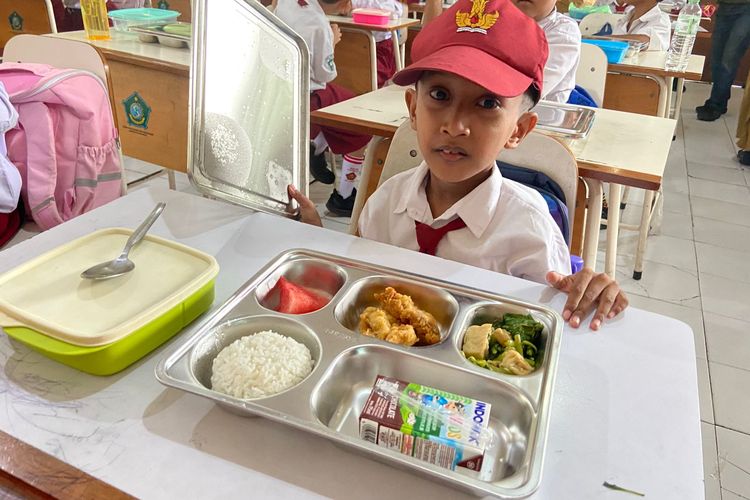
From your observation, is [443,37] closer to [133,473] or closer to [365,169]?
[365,169]

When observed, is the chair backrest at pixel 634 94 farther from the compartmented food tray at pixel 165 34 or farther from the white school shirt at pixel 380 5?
the compartmented food tray at pixel 165 34

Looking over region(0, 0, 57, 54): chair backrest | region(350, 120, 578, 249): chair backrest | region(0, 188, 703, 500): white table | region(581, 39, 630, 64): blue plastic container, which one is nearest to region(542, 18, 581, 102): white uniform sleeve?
region(581, 39, 630, 64): blue plastic container

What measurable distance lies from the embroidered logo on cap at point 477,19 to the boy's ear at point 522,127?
0.64 ft

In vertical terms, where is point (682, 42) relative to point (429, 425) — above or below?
above

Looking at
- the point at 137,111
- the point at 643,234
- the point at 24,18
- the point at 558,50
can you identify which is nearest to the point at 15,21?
the point at 24,18

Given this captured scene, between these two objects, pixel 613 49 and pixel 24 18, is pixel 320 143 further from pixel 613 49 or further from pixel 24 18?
pixel 24 18

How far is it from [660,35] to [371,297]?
9.85 ft

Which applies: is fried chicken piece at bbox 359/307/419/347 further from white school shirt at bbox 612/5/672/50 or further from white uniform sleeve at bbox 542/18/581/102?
white school shirt at bbox 612/5/672/50

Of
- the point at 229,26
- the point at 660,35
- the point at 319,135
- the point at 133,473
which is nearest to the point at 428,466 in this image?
the point at 133,473

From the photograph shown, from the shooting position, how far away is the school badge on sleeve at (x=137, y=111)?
2404 mm

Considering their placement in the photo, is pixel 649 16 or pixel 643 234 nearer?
pixel 643 234

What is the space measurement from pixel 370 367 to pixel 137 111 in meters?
2.16

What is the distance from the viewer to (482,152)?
1.00 metres

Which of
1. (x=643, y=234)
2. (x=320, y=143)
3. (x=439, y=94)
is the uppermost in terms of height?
(x=439, y=94)
